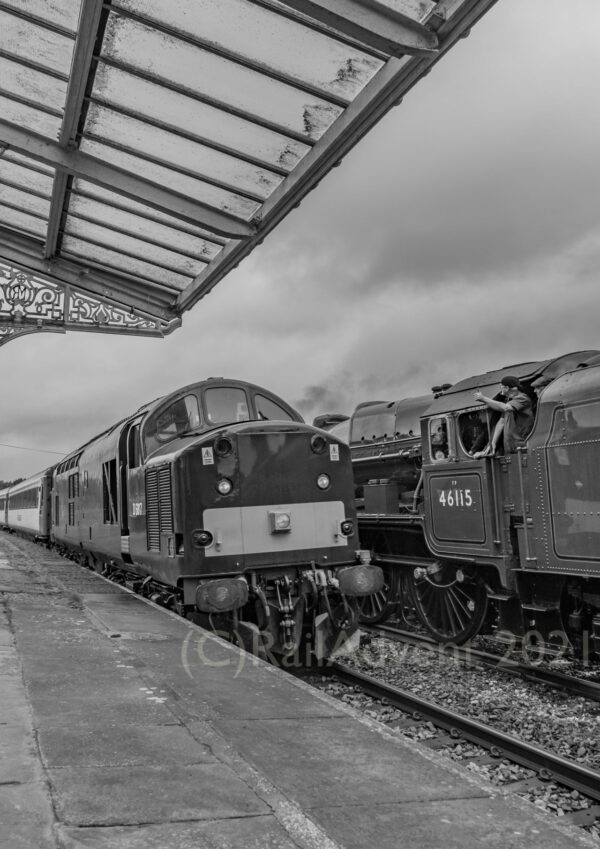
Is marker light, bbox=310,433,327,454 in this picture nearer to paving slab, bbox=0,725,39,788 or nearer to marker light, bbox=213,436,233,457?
marker light, bbox=213,436,233,457

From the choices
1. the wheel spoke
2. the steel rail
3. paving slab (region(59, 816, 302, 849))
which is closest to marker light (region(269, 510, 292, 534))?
the steel rail

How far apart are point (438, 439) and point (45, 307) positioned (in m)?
5.21

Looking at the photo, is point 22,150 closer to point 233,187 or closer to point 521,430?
point 233,187

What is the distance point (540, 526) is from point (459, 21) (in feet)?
16.5

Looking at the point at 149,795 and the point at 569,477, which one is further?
the point at 569,477

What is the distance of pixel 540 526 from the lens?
7711 millimetres

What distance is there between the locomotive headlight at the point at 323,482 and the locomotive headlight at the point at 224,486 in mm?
1029

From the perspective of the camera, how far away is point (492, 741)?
18.1 feet

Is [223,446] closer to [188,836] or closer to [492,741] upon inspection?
[492,741]

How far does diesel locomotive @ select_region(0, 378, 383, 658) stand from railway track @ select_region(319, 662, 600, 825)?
864mm

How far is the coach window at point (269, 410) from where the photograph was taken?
927 cm

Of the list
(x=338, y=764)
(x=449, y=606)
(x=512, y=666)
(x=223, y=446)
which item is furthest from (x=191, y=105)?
(x=449, y=606)

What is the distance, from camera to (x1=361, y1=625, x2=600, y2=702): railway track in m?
6.97

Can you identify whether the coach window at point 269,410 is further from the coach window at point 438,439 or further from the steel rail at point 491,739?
the steel rail at point 491,739
